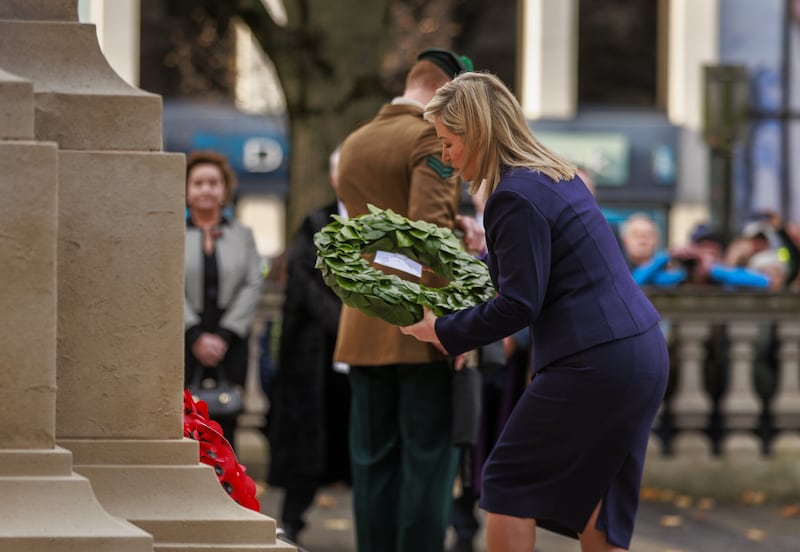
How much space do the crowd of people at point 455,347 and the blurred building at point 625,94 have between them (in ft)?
58.6

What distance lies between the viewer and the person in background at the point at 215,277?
923 cm

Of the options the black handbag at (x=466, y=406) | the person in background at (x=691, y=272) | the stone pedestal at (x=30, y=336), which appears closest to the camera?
the stone pedestal at (x=30, y=336)

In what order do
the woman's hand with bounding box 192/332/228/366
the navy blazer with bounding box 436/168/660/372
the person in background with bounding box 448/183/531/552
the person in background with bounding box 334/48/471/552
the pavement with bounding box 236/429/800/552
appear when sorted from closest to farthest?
the navy blazer with bounding box 436/168/660/372 → the person in background with bounding box 334/48/471/552 → the person in background with bounding box 448/183/531/552 → the woman's hand with bounding box 192/332/228/366 → the pavement with bounding box 236/429/800/552

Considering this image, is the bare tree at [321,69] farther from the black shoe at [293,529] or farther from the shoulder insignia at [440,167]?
the shoulder insignia at [440,167]

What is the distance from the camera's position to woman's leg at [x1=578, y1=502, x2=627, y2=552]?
536 centimetres

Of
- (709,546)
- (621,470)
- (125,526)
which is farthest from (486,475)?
(709,546)

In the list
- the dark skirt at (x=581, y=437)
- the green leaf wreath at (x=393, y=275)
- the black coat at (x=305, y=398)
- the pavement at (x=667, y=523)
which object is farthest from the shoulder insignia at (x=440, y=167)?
the pavement at (x=667, y=523)

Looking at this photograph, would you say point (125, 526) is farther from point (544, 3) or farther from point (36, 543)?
point (544, 3)

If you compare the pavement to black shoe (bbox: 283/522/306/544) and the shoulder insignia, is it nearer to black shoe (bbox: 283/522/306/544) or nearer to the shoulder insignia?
black shoe (bbox: 283/522/306/544)

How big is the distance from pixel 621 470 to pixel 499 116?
1091 millimetres

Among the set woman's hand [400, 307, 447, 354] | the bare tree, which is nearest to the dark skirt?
woman's hand [400, 307, 447, 354]

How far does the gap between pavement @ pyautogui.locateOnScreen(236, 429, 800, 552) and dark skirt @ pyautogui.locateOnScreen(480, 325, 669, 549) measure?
4.10m

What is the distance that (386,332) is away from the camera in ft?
22.6

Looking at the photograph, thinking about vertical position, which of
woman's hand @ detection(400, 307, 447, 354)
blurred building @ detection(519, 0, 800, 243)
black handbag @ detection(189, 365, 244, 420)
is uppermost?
blurred building @ detection(519, 0, 800, 243)
